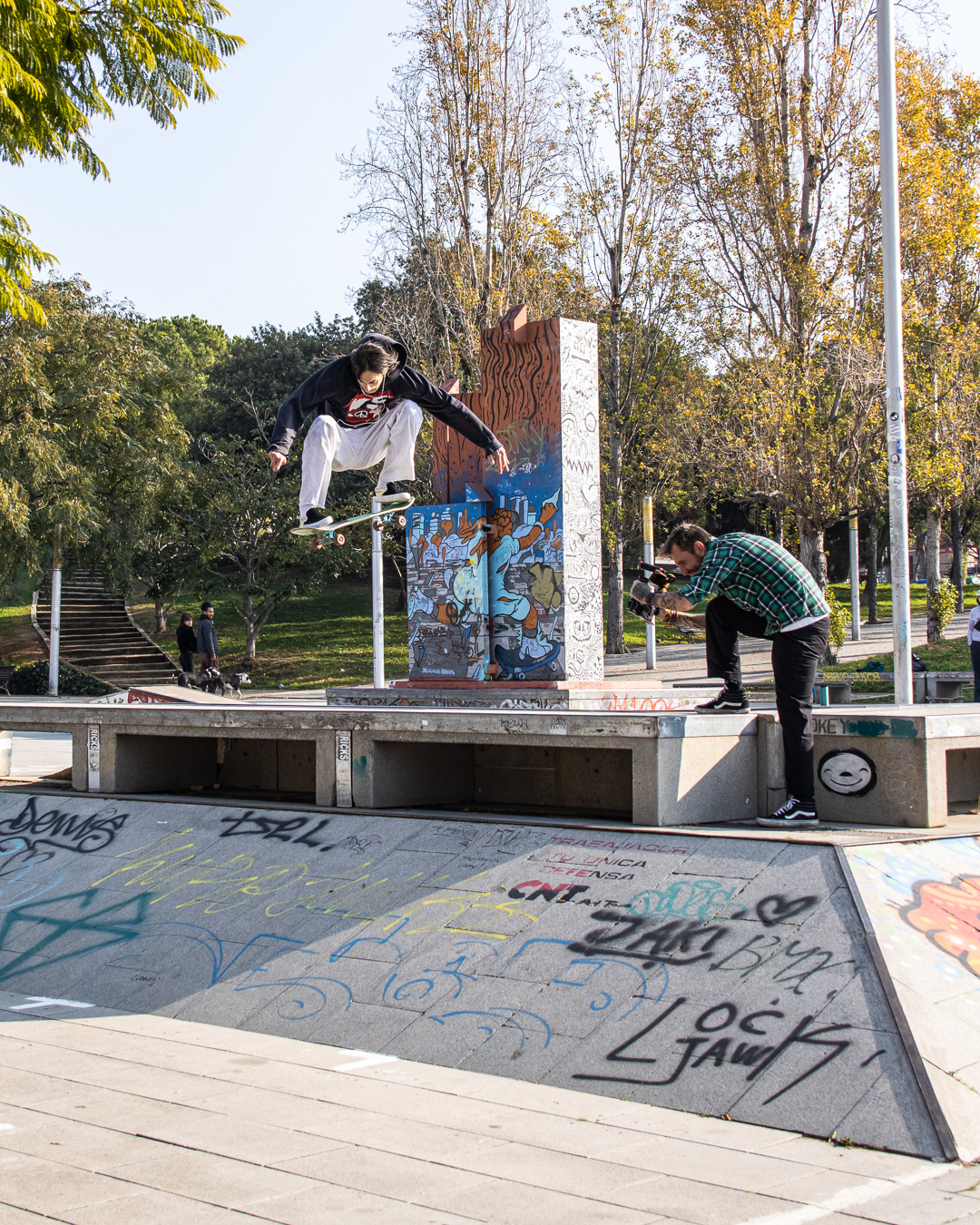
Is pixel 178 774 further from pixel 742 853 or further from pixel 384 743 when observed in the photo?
pixel 742 853

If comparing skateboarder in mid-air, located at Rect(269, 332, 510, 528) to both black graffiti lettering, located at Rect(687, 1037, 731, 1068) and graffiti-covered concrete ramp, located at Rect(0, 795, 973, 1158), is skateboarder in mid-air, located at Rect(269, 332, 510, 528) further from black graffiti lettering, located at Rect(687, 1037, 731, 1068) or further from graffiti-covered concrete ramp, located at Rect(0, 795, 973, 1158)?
black graffiti lettering, located at Rect(687, 1037, 731, 1068)

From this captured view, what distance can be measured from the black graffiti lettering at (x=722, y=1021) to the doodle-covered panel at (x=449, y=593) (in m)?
7.27

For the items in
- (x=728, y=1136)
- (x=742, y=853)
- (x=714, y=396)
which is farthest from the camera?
(x=714, y=396)

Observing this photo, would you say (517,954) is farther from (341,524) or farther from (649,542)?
(649,542)

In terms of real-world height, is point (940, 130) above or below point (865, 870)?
above

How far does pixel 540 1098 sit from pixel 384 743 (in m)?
4.12

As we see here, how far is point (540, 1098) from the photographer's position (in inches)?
186

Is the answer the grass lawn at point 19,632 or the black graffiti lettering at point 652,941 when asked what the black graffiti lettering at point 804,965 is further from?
the grass lawn at point 19,632

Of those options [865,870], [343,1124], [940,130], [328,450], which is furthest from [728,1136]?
[940,130]

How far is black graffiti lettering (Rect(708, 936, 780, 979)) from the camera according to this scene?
521 cm

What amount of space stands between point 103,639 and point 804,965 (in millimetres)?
32951

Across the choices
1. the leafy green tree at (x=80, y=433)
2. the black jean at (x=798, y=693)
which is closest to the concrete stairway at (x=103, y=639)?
the leafy green tree at (x=80, y=433)

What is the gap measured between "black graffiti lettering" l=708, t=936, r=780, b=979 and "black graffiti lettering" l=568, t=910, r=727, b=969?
0.39 feet

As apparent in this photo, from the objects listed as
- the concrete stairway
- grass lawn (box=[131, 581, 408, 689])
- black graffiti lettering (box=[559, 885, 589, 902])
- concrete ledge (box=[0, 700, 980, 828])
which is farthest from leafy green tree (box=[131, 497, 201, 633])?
black graffiti lettering (box=[559, 885, 589, 902])
